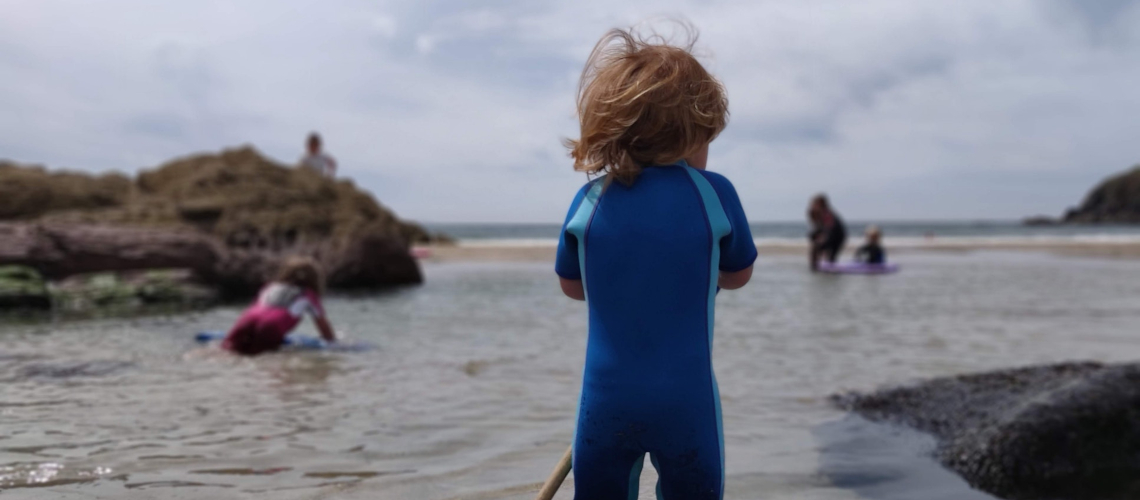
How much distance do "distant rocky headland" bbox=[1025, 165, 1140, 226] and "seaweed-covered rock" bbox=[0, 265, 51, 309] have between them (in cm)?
9668

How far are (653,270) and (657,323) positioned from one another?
0.14 meters

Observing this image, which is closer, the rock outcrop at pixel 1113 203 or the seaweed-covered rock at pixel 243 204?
the seaweed-covered rock at pixel 243 204

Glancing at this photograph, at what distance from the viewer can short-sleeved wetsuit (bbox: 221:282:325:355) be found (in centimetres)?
739

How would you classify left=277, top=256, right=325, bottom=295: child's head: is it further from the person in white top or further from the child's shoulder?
the person in white top

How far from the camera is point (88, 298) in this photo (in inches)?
446

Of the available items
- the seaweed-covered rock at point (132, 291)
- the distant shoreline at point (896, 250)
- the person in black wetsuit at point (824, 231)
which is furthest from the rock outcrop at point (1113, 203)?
the seaweed-covered rock at point (132, 291)

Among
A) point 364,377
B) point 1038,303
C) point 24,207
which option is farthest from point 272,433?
point 24,207

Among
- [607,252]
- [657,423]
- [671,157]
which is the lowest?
[657,423]

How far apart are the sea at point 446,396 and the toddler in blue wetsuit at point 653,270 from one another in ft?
3.93

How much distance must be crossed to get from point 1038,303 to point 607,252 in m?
10.9

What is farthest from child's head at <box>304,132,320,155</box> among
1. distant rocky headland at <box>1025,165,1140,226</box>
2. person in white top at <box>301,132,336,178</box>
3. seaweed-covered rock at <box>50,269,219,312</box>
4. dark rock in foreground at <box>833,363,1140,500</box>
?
distant rocky headland at <box>1025,165,1140,226</box>

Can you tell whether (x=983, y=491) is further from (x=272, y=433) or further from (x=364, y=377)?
(x=364, y=377)

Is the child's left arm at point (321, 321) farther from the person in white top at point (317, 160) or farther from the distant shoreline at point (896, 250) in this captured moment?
the distant shoreline at point (896, 250)

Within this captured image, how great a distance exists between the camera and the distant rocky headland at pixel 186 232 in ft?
39.5
